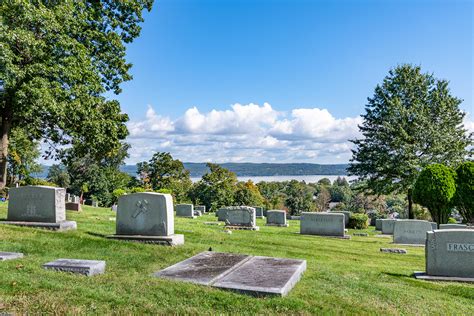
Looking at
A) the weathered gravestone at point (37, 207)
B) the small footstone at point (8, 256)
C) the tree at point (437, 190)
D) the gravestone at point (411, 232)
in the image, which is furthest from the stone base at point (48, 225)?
the tree at point (437, 190)

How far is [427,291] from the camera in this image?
7.11 metres

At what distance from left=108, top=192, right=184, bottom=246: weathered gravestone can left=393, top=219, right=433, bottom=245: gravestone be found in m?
11.7

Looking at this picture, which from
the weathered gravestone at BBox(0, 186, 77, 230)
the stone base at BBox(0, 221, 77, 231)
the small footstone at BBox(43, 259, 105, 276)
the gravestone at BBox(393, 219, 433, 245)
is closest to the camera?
the small footstone at BBox(43, 259, 105, 276)

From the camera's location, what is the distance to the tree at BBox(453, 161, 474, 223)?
19953mm

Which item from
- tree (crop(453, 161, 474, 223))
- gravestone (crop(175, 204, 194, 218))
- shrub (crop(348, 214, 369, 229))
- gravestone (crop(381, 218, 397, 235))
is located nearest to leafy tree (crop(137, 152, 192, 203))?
gravestone (crop(175, 204, 194, 218))

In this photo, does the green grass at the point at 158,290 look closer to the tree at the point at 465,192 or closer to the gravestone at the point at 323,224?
the gravestone at the point at 323,224

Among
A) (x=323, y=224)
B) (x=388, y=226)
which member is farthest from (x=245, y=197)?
(x=323, y=224)

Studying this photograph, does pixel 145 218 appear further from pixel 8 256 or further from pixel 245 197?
pixel 245 197

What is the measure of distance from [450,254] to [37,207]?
10.4 meters

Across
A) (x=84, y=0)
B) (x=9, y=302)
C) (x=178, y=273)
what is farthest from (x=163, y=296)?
(x=84, y=0)

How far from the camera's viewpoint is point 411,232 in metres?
17.9

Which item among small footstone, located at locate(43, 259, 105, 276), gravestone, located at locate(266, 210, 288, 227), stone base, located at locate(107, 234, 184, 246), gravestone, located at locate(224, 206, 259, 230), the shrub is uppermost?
small footstone, located at locate(43, 259, 105, 276)

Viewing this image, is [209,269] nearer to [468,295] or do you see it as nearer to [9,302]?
[9,302]

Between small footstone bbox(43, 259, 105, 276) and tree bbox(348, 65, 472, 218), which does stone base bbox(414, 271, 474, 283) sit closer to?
small footstone bbox(43, 259, 105, 276)
